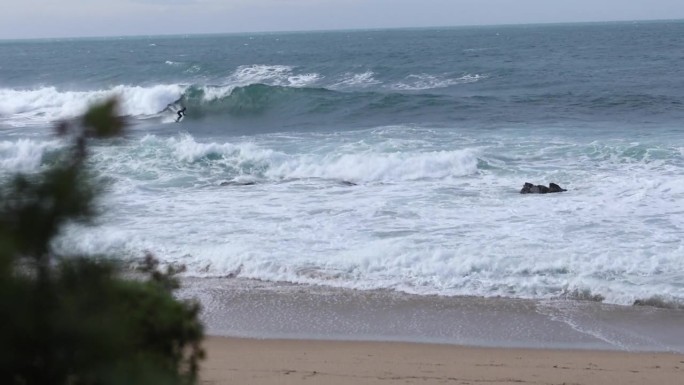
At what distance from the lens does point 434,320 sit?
320 inches

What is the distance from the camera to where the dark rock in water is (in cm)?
1354

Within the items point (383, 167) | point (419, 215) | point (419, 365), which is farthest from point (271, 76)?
point (419, 365)

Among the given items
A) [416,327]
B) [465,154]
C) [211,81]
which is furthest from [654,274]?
[211,81]

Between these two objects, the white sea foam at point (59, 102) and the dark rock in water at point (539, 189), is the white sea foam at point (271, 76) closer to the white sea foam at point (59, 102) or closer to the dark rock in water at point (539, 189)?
the white sea foam at point (59, 102)

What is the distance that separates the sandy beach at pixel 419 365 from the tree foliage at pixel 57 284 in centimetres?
402

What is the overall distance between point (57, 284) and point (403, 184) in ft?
41.5

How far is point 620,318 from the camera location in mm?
8156

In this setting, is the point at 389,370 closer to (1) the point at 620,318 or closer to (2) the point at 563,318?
(2) the point at 563,318

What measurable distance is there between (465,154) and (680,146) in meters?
5.29

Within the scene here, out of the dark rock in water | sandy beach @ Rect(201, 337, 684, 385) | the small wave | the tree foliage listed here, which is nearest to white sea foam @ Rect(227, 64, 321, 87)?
the small wave

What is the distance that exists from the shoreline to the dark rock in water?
509 cm

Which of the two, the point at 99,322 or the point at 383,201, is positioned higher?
the point at 99,322

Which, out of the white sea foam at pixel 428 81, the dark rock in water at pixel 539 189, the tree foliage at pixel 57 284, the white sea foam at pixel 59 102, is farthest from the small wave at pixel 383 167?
the white sea foam at pixel 428 81

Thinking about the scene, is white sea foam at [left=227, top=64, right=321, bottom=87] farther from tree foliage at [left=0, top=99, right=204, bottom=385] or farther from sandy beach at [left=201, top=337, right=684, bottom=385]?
tree foliage at [left=0, top=99, right=204, bottom=385]
